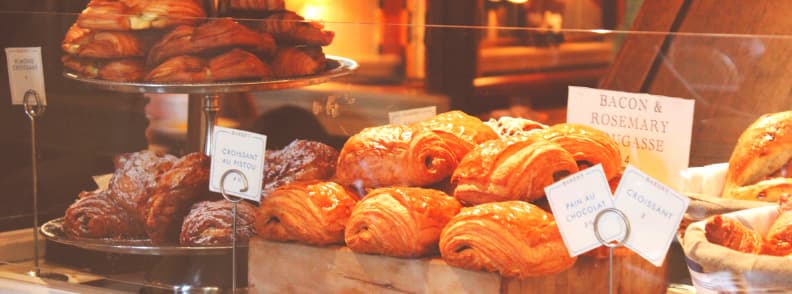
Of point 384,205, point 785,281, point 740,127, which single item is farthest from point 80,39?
point 785,281

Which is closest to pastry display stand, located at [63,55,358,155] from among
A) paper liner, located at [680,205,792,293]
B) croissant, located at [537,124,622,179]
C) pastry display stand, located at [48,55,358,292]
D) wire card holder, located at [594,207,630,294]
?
pastry display stand, located at [48,55,358,292]

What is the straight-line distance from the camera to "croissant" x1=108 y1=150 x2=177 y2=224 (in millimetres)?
1822

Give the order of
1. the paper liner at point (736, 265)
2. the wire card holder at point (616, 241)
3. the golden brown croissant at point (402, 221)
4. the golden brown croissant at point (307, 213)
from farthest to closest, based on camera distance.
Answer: the golden brown croissant at point (307, 213)
the golden brown croissant at point (402, 221)
the wire card holder at point (616, 241)
the paper liner at point (736, 265)

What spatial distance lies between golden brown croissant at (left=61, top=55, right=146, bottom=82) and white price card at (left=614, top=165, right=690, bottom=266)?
3.25 feet

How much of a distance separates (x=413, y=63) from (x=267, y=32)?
0.30 m

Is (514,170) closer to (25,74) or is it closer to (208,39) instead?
(208,39)

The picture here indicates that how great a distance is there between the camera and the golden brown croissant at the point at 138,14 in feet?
6.15

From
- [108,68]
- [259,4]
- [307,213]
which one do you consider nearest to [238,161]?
[307,213]

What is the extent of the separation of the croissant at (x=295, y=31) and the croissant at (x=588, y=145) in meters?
0.55

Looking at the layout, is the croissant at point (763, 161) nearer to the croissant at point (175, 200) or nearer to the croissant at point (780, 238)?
the croissant at point (780, 238)

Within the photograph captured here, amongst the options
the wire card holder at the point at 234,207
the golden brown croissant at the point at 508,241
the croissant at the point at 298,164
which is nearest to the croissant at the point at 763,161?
the golden brown croissant at the point at 508,241

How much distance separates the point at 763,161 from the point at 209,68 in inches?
38.4

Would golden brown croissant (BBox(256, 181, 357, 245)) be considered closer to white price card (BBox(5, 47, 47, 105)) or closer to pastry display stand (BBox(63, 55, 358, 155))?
pastry display stand (BBox(63, 55, 358, 155))

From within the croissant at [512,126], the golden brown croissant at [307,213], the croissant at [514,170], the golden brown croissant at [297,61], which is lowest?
the golden brown croissant at [307,213]
